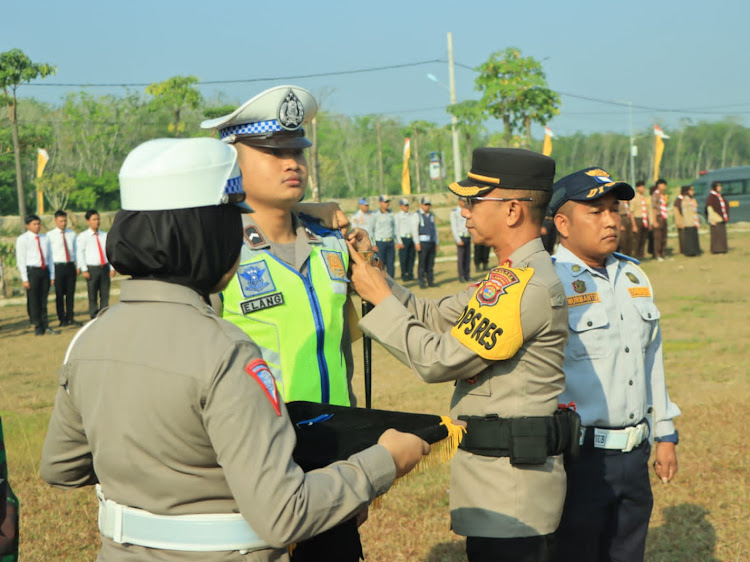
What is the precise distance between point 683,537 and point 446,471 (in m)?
1.73

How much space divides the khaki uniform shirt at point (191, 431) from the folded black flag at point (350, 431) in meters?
0.11

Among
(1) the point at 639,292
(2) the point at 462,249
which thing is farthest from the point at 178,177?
(2) the point at 462,249

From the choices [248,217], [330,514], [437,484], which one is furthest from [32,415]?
[330,514]

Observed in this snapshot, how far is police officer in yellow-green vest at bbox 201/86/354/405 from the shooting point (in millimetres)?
2709

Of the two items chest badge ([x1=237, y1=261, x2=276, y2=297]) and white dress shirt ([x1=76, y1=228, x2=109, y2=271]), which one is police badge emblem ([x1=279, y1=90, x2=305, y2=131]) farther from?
white dress shirt ([x1=76, y1=228, x2=109, y2=271])

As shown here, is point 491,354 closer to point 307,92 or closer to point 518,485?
point 518,485

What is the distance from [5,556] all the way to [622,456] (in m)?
2.18

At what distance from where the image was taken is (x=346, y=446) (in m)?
1.96

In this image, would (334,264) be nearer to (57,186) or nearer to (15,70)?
(15,70)

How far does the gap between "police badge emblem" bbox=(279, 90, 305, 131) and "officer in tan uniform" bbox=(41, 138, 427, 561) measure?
3.17 ft

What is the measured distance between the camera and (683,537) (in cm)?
473

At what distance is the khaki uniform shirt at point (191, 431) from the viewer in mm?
1646

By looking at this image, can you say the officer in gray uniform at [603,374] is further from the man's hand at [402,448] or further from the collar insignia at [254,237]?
the man's hand at [402,448]

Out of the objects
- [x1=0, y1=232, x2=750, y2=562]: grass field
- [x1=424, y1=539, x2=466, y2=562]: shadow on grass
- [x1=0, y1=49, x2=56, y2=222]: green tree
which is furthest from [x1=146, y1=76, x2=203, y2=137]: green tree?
[x1=424, y1=539, x2=466, y2=562]: shadow on grass
